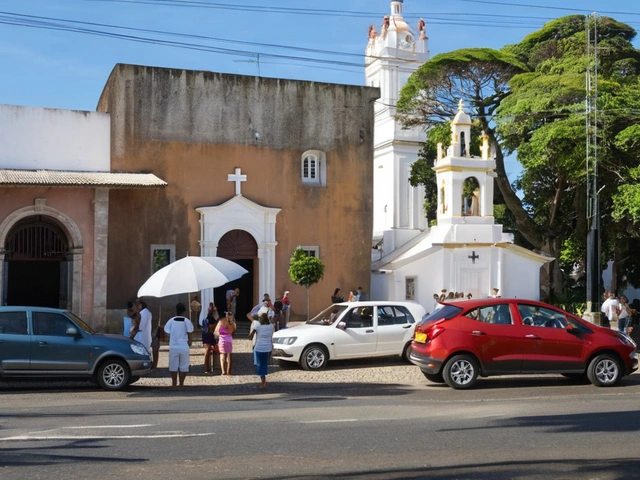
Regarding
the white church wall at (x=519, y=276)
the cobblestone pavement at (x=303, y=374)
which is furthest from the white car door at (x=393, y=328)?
the white church wall at (x=519, y=276)

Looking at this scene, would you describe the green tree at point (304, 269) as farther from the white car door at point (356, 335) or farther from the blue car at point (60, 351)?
the blue car at point (60, 351)

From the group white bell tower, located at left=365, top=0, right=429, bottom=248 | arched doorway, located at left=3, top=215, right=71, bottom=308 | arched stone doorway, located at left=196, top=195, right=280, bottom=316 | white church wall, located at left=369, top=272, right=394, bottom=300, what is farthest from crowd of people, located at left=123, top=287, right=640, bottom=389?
white bell tower, located at left=365, top=0, right=429, bottom=248

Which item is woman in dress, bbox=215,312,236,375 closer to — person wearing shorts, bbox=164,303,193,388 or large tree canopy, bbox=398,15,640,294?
person wearing shorts, bbox=164,303,193,388

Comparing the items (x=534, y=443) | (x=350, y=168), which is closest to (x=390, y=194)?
(x=350, y=168)

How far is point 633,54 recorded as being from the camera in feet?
114

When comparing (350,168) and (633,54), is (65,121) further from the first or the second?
(633,54)

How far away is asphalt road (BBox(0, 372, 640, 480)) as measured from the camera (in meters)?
8.23

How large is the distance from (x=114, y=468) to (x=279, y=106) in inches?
790

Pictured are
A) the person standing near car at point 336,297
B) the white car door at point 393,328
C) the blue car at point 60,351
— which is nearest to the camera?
the blue car at point 60,351

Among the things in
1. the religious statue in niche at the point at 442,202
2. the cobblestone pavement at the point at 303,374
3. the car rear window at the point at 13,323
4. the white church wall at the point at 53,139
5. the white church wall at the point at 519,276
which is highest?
the white church wall at the point at 53,139

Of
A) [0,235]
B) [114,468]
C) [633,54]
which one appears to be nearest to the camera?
[114,468]

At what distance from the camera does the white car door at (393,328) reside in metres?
18.6

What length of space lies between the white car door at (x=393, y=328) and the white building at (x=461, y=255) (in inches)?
432

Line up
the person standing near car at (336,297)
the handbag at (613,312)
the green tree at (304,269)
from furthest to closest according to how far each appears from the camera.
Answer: the person standing near car at (336,297) < the green tree at (304,269) < the handbag at (613,312)
